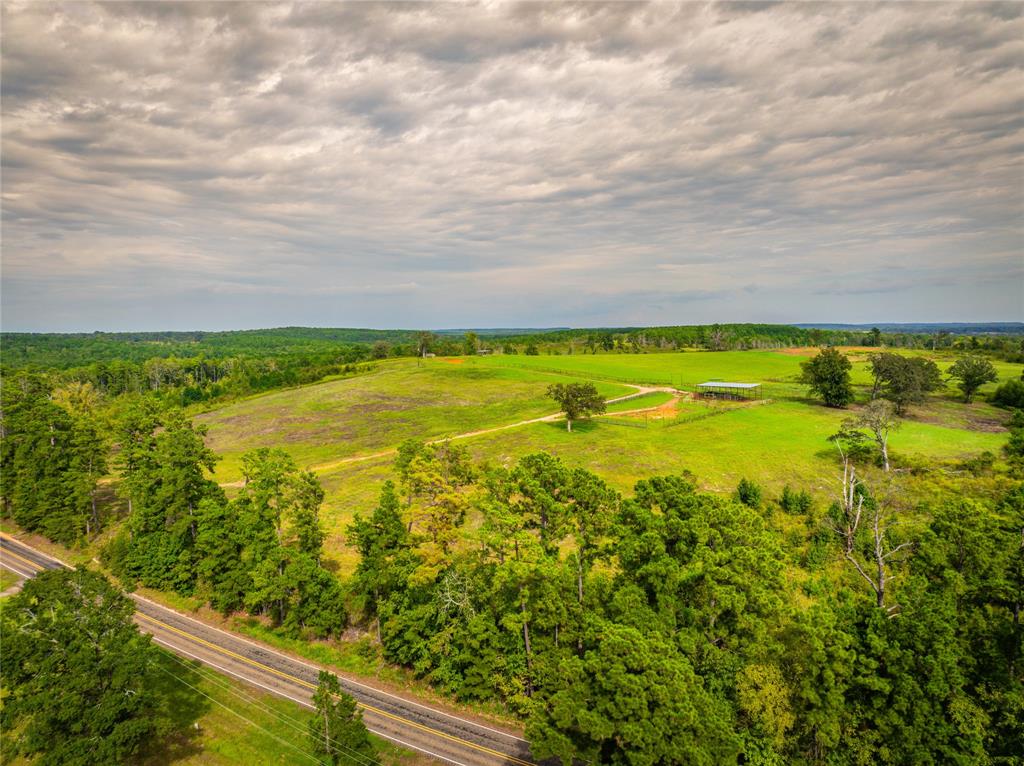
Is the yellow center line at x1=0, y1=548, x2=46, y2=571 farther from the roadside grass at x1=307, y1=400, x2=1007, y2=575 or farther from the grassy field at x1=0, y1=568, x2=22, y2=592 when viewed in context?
the roadside grass at x1=307, y1=400, x2=1007, y2=575

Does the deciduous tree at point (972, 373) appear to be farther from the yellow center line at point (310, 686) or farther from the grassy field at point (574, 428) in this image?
the yellow center line at point (310, 686)

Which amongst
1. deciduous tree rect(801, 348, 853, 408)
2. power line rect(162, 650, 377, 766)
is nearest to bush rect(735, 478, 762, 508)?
power line rect(162, 650, 377, 766)

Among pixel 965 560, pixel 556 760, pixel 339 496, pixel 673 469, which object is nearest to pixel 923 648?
pixel 965 560

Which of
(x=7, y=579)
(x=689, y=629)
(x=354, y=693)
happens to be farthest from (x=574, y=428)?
(x=7, y=579)

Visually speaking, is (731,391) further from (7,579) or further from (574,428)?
(7,579)

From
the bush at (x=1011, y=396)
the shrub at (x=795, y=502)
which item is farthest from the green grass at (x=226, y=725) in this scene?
the bush at (x=1011, y=396)
